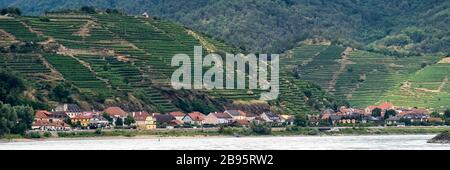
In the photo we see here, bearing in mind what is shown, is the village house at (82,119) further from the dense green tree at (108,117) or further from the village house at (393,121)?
the village house at (393,121)

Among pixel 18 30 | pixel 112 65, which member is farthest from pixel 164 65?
pixel 18 30

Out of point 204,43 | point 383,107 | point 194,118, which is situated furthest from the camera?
point 204,43

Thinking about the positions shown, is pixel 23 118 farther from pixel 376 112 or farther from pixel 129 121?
pixel 376 112

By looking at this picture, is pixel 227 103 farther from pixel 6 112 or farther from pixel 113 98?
pixel 6 112

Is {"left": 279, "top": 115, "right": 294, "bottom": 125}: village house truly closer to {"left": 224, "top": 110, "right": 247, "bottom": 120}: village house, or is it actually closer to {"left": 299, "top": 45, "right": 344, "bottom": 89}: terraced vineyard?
{"left": 224, "top": 110, "right": 247, "bottom": 120}: village house

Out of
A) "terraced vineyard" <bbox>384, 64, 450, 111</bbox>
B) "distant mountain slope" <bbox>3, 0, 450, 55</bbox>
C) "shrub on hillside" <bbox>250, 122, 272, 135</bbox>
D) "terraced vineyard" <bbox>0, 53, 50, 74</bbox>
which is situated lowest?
"shrub on hillside" <bbox>250, 122, 272, 135</bbox>

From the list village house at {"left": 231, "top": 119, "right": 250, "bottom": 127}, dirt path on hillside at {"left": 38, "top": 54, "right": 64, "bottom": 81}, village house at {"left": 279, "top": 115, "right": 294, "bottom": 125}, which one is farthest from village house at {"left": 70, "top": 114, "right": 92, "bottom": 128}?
village house at {"left": 279, "top": 115, "right": 294, "bottom": 125}

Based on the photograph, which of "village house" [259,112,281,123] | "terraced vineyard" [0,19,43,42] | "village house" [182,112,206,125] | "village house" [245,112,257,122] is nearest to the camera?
"village house" [182,112,206,125]

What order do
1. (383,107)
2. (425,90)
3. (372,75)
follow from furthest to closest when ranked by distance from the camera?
(372,75)
(425,90)
(383,107)
